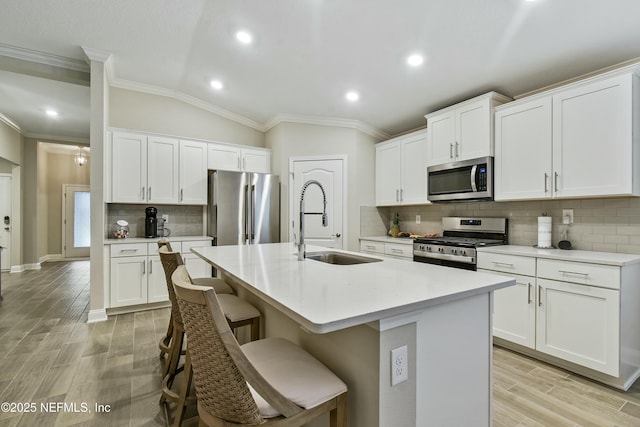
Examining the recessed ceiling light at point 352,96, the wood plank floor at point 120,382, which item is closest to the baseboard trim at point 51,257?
the wood plank floor at point 120,382

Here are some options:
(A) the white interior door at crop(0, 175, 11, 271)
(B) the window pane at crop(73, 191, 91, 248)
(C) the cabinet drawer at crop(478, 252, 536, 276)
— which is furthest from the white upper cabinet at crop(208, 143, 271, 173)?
(B) the window pane at crop(73, 191, 91, 248)

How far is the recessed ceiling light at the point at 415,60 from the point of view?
9.48 feet

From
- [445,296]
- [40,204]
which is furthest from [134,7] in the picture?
[40,204]

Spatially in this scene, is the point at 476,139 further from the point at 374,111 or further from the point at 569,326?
the point at 569,326

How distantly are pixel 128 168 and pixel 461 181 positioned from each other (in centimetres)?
401

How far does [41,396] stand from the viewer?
6.47ft

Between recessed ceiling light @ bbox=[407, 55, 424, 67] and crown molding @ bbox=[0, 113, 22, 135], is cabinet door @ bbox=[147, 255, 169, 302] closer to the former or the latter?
recessed ceiling light @ bbox=[407, 55, 424, 67]

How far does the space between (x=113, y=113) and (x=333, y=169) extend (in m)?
3.06

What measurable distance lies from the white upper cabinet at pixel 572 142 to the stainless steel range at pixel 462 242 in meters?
0.46

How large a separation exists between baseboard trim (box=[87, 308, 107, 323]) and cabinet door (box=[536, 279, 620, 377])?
168 inches

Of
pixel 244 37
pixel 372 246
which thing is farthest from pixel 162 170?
pixel 372 246

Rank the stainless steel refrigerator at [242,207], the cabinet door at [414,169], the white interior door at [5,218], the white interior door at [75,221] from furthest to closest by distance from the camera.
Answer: the white interior door at [75,221] < the white interior door at [5,218] < the stainless steel refrigerator at [242,207] < the cabinet door at [414,169]

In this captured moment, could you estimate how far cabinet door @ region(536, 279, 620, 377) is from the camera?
2.08 meters

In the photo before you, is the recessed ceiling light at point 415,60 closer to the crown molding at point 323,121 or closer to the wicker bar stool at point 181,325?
the crown molding at point 323,121
